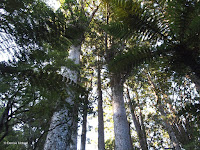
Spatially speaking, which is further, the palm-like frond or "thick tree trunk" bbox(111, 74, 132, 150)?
"thick tree trunk" bbox(111, 74, 132, 150)

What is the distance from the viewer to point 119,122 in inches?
174

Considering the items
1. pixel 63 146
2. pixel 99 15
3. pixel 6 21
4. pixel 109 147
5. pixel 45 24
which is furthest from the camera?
pixel 109 147

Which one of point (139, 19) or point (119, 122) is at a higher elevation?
point (139, 19)

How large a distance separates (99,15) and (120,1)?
8.65 meters

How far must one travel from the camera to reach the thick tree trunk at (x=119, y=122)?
405cm

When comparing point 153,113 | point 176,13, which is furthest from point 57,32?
point 153,113

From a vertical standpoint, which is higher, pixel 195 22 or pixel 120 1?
pixel 120 1

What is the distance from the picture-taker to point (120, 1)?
1.08 metres

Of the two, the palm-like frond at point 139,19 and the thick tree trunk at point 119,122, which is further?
the thick tree trunk at point 119,122

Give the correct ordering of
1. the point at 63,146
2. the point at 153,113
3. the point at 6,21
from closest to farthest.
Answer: the point at 6,21 < the point at 63,146 < the point at 153,113

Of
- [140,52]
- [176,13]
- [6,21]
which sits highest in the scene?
[6,21]

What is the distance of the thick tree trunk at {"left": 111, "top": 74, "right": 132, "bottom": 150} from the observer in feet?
13.3

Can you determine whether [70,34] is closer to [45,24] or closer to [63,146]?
[45,24]

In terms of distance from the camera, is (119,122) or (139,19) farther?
(119,122)
